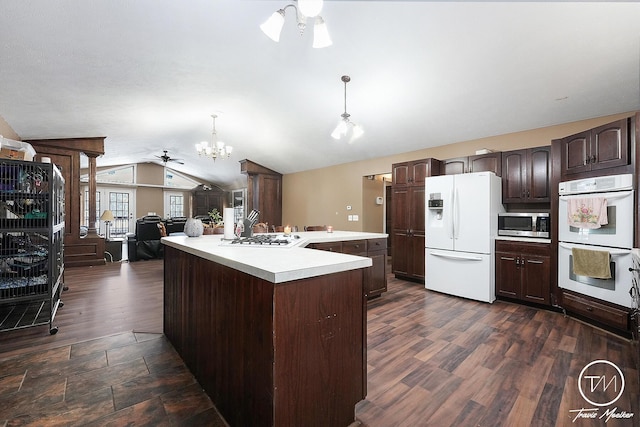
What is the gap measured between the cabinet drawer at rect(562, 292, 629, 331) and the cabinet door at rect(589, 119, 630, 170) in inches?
52.8

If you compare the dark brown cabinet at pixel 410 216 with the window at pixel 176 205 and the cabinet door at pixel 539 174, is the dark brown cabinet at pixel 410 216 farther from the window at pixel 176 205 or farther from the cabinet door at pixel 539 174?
the window at pixel 176 205

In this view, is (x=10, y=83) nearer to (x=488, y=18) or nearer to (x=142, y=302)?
(x=142, y=302)

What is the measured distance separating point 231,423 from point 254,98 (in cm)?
410

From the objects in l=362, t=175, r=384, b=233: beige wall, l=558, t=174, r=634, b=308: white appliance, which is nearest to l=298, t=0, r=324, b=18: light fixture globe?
l=558, t=174, r=634, b=308: white appliance

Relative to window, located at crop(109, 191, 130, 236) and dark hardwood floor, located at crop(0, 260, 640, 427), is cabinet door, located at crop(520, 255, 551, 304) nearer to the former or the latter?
dark hardwood floor, located at crop(0, 260, 640, 427)

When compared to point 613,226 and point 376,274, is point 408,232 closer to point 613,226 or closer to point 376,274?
point 376,274

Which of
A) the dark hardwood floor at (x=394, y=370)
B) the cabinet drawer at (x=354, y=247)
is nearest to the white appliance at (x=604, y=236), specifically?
the dark hardwood floor at (x=394, y=370)

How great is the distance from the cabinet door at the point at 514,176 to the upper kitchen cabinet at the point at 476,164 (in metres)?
0.08

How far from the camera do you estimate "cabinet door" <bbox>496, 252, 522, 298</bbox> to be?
353 cm

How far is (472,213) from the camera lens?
3674mm

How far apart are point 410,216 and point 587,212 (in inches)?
86.9

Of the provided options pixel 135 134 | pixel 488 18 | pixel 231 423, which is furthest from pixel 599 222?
pixel 135 134

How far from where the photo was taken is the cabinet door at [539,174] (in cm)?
352

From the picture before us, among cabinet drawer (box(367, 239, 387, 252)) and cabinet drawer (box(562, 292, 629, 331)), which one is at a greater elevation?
cabinet drawer (box(367, 239, 387, 252))
